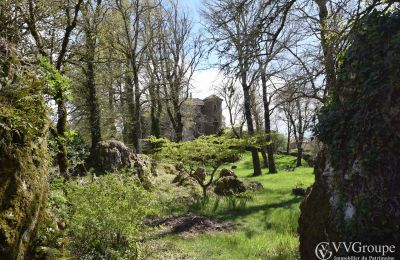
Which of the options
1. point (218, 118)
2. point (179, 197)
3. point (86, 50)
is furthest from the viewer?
point (218, 118)

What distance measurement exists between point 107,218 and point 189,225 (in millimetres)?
4715

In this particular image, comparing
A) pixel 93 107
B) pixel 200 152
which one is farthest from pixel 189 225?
pixel 93 107

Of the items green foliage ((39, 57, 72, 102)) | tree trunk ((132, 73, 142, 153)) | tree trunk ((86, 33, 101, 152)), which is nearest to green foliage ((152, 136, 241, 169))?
tree trunk ((86, 33, 101, 152))

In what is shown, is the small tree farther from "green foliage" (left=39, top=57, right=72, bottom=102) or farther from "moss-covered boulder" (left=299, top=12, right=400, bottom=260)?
"moss-covered boulder" (left=299, top=12, right=400, bottom=260)

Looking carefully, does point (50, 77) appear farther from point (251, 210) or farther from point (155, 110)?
point (155, 110)

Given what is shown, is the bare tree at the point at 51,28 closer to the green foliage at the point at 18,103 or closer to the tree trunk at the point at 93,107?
the green foliage at the point at 18,103

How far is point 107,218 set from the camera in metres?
5.93

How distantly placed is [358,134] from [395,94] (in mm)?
553

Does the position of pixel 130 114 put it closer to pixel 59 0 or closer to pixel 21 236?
pixel 59 0

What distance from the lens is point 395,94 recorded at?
3.82m

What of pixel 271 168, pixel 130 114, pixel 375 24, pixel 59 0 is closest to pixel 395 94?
pixel 375 24

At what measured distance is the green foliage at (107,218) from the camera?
5945 mm

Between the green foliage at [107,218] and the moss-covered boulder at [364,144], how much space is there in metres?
3.10

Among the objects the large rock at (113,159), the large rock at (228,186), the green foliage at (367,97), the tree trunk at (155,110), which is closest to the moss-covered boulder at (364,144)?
the green foliage at (367,97)
